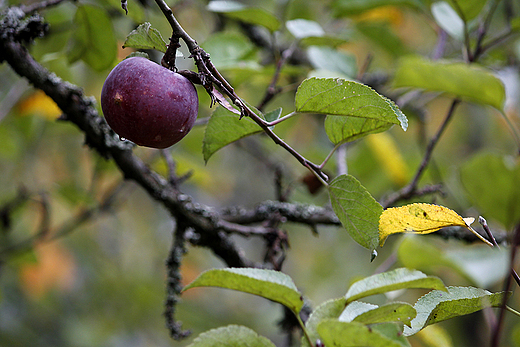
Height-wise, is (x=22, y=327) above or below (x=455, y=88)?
below

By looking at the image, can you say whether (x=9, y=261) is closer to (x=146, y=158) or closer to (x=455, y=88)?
(x=146, y=158)

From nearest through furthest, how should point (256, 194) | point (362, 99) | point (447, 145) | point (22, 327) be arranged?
point (362, 99)
point (22, 327)
point (447, 145)
point (256, 194)

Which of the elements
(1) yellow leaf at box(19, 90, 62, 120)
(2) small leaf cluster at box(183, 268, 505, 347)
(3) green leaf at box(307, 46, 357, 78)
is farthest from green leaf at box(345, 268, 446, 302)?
(1) yellow leaf at box(19, 90, 62, 120)

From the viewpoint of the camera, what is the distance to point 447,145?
3.20 meters

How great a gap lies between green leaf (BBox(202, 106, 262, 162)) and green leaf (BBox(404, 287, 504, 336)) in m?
0.36

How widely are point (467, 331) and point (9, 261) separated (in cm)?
265

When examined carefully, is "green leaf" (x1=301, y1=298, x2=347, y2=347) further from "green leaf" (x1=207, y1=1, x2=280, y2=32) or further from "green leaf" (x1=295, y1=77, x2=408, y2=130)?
"green leaf" (x1=207, y1=1, x2=280, y2=32)

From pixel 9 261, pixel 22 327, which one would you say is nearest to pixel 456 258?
pixel 9 261

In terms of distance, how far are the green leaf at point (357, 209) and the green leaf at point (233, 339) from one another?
196mm

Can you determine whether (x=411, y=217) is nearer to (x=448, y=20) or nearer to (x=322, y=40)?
(x=322, y=40)

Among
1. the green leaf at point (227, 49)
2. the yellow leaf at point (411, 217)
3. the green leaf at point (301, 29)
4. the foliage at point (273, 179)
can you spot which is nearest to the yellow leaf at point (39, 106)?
the foliage at point (273, 179)

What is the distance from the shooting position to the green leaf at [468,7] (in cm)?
101

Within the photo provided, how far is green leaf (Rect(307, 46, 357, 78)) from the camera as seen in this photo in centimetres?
115

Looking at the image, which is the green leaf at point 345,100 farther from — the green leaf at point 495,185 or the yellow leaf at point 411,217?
the green leaf at point 495,185
